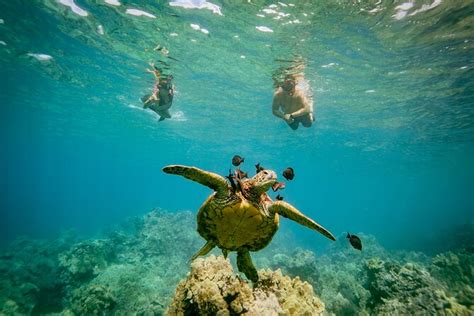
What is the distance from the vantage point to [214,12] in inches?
474

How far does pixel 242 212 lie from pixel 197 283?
128 cm

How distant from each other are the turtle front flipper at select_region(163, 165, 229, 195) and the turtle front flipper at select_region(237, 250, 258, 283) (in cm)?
165

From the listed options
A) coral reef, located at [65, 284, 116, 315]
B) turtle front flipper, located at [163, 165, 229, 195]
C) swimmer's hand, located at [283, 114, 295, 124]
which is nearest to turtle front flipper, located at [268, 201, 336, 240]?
turtle front flipper, located at [163, 165, 229, 195]

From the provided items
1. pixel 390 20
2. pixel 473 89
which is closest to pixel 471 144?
pixel 473 89

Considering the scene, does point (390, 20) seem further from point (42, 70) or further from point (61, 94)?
point (61, 94)

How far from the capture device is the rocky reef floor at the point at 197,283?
13.8ft

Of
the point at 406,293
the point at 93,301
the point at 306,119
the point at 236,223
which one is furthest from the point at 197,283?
the point at 306,119

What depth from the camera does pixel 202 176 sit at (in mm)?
3932

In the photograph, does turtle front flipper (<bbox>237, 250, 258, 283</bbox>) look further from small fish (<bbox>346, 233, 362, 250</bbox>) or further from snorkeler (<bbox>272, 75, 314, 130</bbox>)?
snorkeler (<bbox>272, 75, 314, 130</bbox>)

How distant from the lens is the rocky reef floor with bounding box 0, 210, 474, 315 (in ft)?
13.8

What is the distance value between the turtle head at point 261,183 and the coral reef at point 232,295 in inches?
55.4

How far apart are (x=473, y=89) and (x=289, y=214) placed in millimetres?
23060

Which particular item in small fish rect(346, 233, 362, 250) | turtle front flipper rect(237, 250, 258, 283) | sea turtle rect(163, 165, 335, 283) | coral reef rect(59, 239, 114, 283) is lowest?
coral reef rect(59, 239, 114, 283)

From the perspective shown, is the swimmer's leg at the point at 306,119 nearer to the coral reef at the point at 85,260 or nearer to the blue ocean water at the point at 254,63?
the blue ocean water at the point at 254,63
